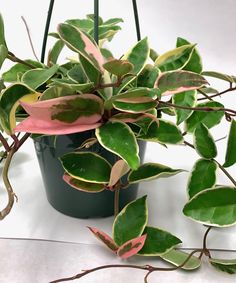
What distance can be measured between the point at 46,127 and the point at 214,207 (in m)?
0.24

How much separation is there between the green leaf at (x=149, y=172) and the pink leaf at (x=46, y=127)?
0.37 ft

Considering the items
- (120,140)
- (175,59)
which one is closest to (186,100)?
(175,59)

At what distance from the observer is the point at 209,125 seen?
702 millimetres

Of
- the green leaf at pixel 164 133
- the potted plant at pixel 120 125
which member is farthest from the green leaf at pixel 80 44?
the green leaf at pixel 164 133

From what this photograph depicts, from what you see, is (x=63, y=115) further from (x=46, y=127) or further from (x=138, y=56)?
(x=138, y=56)

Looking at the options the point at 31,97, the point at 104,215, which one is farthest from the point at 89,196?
the point at 31,97

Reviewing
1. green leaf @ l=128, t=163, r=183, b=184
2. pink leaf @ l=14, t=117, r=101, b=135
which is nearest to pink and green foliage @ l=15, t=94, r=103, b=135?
pink leaf @ l=14, t=117, r=101, b=135

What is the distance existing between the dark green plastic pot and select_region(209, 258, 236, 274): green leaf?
17 centimetres

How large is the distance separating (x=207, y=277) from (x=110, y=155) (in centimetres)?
22

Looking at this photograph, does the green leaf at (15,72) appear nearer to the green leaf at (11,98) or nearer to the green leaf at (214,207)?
the green leaf at (11,98)

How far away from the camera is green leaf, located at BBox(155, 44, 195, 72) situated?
2.03 feet

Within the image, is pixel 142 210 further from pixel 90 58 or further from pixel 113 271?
pixel 90 58

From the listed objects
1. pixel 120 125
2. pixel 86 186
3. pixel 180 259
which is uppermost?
pixel 120 125

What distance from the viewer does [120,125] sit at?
0.55 meters
